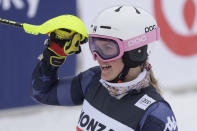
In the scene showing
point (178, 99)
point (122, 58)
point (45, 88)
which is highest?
point (122, 58)

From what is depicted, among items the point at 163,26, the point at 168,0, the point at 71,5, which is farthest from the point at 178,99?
the point at 71,5

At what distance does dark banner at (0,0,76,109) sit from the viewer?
14.2 ft

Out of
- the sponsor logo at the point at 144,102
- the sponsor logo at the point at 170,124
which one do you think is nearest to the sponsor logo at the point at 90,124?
the sponsor logo at the point at 144,102

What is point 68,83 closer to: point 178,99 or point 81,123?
point 81,123

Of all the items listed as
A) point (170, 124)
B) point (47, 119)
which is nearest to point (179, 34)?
point (47, 119)

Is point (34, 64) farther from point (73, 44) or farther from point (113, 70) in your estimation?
point (113, 70)

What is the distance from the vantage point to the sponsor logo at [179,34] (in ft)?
17.6

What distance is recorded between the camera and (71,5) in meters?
4.66

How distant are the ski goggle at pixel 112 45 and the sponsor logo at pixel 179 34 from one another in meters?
3.19

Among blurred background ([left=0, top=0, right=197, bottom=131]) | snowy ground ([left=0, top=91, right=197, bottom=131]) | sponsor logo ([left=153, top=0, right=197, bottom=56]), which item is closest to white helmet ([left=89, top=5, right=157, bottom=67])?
blurred background ([left=0, top=0, right=197, bottom=131])

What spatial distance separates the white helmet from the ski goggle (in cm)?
2

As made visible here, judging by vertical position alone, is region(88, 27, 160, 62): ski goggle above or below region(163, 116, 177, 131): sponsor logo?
above

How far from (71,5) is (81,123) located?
2.50 metres

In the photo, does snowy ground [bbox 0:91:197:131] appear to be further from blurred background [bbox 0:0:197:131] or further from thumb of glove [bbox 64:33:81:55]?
thumb of glove [bbox 64:33:81:55]
